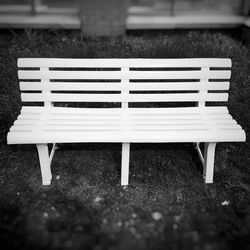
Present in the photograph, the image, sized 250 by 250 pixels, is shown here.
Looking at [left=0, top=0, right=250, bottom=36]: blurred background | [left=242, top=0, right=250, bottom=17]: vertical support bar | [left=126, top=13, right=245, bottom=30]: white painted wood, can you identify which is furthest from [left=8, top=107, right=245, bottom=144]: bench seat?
[left=242, top=0, right=250, bottom=17]: vertical support bar

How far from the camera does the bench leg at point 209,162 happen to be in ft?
9.85

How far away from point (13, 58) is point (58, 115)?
1520 mm

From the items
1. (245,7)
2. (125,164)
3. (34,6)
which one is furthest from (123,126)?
(245,7)

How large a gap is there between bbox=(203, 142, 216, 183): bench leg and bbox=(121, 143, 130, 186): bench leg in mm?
715

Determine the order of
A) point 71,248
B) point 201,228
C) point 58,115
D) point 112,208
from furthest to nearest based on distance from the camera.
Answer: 1. point 58,115
2. point 112,208
3. point 201,228
4. point 71,248

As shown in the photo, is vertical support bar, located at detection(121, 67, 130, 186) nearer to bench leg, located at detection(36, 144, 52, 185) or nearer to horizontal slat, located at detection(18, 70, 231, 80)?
horizontal slat, located at detection(18, 70, 231, 80)

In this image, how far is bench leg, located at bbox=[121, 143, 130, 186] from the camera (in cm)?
294

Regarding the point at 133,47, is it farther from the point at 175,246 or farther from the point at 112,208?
the point at 175,246

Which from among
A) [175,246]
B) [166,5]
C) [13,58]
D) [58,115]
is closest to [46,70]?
[58,115]

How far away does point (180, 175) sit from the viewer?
10.8ft

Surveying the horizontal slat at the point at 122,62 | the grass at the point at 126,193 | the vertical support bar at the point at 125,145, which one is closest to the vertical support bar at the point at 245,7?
the grass at the point at 126,193

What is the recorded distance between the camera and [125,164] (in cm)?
303

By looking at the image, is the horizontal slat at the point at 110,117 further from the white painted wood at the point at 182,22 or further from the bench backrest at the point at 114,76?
the white painted wood at the point at 182,22


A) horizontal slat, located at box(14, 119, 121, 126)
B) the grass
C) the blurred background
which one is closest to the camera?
the grass
